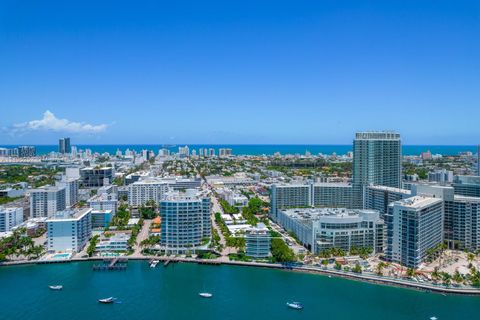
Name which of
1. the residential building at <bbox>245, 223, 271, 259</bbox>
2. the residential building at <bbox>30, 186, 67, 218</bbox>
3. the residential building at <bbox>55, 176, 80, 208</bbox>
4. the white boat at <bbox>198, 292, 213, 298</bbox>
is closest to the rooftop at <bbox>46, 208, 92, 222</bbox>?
the residential building at <bbox>30, 186, 67, 218</bbox>

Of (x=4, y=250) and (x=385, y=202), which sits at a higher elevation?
(x=385, y=202)

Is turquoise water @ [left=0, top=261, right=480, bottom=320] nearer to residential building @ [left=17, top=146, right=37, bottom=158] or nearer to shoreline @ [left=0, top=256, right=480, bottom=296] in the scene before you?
shoreline @ [left=0, top=256, right=480, bottom=296]

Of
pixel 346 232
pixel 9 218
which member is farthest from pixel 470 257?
pixel 9 218

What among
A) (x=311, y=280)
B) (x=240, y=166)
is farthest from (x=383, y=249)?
(x=240, y=166)

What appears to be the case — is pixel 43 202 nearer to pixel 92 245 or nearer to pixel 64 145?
pixel 92 245

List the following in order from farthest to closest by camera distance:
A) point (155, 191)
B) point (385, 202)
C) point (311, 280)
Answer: point (155, 191) → point (385, 202) → point (311, 280)

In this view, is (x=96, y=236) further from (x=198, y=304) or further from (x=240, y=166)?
(x=240, y=166)
